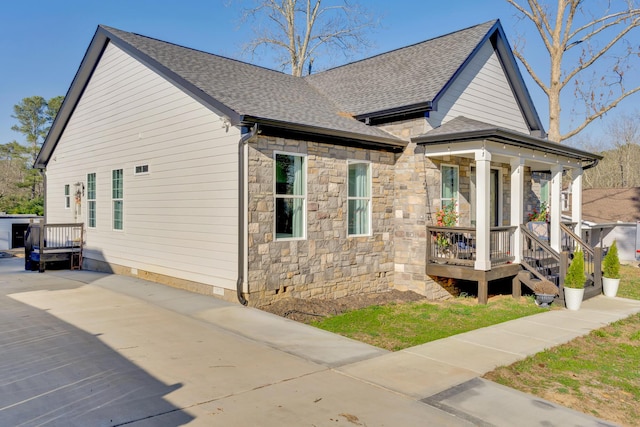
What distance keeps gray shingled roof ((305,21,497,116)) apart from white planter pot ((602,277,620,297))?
5738mm

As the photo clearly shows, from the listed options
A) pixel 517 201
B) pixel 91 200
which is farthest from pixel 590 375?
pixel 91 200

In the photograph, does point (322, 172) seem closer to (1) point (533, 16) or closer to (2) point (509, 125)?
(2) point (509, 125)

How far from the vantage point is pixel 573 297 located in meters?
8.68

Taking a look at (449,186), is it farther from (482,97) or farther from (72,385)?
(72,385)

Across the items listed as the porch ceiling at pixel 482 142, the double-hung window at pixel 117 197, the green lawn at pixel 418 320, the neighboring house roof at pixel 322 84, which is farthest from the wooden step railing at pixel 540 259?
the double-hung window at pixel 117 197

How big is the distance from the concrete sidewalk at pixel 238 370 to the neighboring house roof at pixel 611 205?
17.4 m

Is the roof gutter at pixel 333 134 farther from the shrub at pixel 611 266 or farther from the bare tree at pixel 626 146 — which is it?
the bare tree at pixel 626 146

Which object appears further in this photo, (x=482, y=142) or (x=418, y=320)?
(x=482, y=142)

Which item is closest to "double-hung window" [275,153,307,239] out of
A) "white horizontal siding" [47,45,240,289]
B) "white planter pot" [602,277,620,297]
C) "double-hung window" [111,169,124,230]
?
"white horizontal siding" [47,45,240,289]

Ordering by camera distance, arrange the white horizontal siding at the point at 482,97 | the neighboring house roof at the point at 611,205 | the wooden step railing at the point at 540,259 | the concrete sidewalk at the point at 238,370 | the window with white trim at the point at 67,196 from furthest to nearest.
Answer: the neighboring house roof at the point at 611,205 < the window with white trim at the point at 67,196 < the white horizontal siding at the point at 482,97 < the wooden step railing at the point at 540,259 < the concrete sidewalk at the point at 238,370

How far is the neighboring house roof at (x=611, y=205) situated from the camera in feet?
72.8

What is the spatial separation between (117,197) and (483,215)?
9.23 m

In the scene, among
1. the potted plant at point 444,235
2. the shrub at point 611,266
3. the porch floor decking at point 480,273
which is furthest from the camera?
the shrub at point 611,266

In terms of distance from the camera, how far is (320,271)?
9188 millimetres
